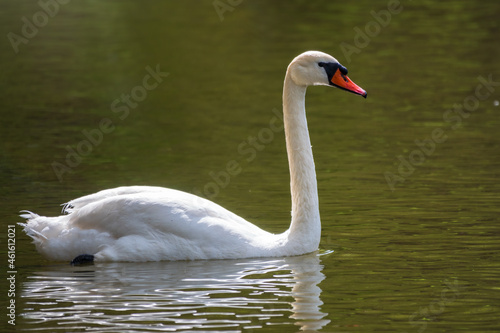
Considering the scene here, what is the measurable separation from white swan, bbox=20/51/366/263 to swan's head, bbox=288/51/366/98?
10mm

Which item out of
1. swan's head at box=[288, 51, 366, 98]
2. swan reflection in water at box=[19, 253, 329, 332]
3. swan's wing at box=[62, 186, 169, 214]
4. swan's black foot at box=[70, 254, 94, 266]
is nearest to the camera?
swan reflection in water at box=[19, 253, 329, 332]

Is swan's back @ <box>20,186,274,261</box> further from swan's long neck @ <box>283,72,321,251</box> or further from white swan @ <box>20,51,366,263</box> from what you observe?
swan's long neck @ <box>283,72,321,251</box>

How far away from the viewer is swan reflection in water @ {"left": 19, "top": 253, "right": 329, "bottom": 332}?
8711 mm

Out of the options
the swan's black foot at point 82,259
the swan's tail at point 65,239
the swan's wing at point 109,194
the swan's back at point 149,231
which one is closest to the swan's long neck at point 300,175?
the swan's back at point 149,231

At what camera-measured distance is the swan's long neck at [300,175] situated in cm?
1078

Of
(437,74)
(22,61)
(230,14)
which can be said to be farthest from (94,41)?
(437,74)

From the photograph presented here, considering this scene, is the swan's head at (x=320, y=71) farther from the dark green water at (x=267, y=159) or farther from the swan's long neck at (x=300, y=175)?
the dark green water at (x=267, y=159)

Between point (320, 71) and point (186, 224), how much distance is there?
6.82 ft

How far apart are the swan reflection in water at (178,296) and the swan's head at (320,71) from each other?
5.89 feet

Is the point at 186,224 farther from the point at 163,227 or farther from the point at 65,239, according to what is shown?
the point at 65,239

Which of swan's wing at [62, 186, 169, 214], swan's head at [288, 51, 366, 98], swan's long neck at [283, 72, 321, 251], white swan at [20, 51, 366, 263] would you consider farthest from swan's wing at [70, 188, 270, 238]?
swan's head at [288, 51, 366, 98]

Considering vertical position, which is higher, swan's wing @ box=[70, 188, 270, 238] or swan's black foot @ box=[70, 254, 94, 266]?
swan's wing @ box=[70, 188, 270, 238]

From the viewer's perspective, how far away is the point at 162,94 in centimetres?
2273

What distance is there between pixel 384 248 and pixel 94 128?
8.66m
